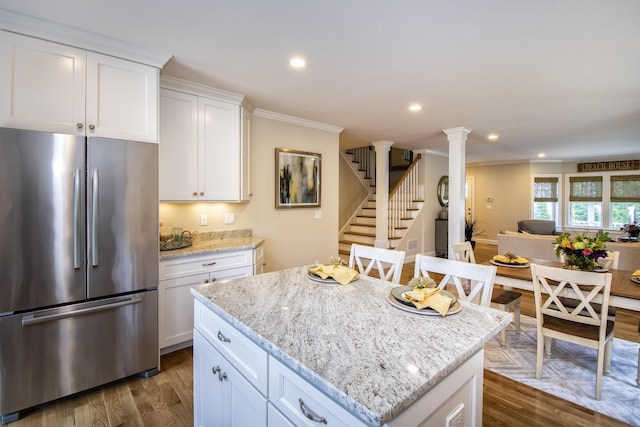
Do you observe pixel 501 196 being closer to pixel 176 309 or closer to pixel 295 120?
pixel 295 120

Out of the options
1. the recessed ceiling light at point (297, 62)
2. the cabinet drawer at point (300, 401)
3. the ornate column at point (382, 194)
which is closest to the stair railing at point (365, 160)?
the ornate column at point (382, 194)

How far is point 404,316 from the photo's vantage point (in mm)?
1334

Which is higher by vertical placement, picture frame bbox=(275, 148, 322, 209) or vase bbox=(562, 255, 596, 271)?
picture frame bbox=(275, 148, 322, 209)

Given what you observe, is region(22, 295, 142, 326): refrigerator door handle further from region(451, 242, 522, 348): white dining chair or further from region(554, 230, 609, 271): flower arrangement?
region(554, 230, 609, 271): flower arrangement

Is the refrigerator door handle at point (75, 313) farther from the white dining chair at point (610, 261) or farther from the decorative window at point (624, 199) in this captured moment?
the decorative window at point (624, 199)

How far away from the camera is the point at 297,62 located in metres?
2.53

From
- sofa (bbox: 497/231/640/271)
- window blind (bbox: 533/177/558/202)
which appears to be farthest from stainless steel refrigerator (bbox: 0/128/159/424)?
window blind (bbox: 533/177/558/202)

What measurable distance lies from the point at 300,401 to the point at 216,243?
8.43ft

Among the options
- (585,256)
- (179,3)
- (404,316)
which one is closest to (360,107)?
(179,3)

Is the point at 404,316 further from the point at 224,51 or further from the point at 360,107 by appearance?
the point at 360,107

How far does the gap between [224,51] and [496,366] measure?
135 inches

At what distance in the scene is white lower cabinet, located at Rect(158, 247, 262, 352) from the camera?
2691 mm

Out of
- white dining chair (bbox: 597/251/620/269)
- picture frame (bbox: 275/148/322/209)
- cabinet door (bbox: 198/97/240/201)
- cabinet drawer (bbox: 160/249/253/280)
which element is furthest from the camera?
picture frame (bbox: 275/148/322/209)

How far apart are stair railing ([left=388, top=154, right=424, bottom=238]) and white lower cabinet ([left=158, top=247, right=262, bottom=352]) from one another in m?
4.16
